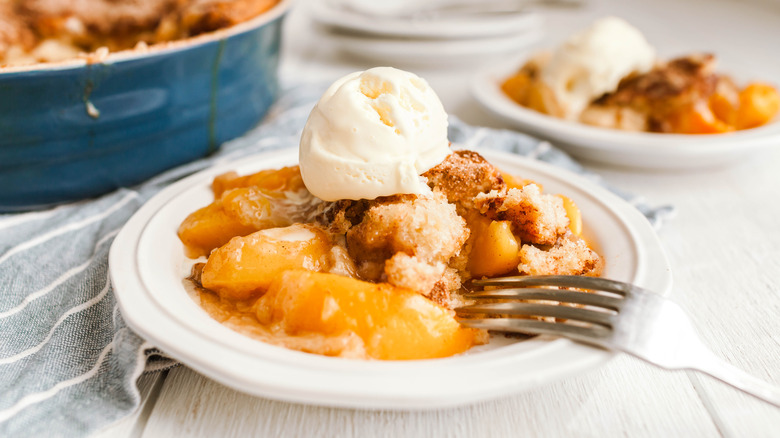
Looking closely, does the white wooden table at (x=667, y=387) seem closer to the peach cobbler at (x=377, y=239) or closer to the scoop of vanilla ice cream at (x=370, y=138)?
the peach cobbler at (x=377, y=239)

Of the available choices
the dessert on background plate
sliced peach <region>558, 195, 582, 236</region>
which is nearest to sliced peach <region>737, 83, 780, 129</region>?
the dessert on background plate

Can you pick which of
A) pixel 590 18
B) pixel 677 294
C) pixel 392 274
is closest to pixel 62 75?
pixel 392 274

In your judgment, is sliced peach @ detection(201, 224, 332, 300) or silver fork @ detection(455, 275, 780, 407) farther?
sliced peach @ detection(201, 224, 332, 300)

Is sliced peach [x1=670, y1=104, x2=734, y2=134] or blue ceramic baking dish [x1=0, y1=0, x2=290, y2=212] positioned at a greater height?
sliced peach [x1=670, y1=104, x2=734, y2=134]

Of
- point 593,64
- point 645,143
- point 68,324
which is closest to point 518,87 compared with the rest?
point 593,64

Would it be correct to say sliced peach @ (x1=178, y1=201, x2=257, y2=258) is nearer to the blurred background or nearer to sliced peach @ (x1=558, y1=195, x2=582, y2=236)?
sliced peach @ (x1=558, y1=195, x2=582, y2=236)

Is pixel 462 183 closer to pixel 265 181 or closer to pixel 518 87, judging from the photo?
pixel 265 181
